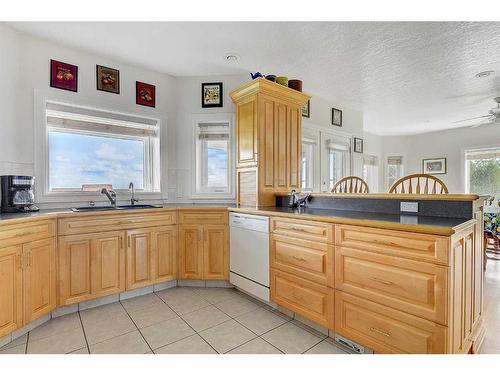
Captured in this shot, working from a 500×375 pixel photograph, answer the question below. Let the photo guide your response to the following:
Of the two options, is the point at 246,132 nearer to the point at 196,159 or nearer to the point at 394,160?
the point at 196,159

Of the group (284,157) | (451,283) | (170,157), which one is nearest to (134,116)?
(170,157)

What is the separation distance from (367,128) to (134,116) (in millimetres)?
5300

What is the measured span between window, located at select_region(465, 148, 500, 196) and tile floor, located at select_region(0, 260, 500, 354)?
4.24 metres

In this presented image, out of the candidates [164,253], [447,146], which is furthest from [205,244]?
[447,146]

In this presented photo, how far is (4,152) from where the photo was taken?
226 centimetres

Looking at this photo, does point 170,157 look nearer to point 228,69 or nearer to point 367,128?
point 228,69

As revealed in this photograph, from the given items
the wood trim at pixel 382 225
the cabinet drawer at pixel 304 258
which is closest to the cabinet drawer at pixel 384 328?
the cabinet drawer at pixel 304 258

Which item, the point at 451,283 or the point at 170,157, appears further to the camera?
the point at 170,157

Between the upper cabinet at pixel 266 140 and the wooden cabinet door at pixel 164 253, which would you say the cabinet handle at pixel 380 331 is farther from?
the wooden cabinet door at pixel 164 253

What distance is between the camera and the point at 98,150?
2.96m

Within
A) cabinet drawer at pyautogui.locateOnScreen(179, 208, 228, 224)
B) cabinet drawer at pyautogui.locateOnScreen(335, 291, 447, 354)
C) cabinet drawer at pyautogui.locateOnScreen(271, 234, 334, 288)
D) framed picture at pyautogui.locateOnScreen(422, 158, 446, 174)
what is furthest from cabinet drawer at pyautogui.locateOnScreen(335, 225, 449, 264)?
framed picture at pyautogui.locateOnScreen(422, 158, 446, 174)

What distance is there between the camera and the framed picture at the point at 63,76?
101 inches

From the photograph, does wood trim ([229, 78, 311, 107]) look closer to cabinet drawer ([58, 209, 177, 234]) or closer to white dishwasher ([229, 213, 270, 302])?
white dishwasher ([229, 213, 270, 302])

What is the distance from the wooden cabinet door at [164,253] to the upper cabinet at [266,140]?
0.86m
